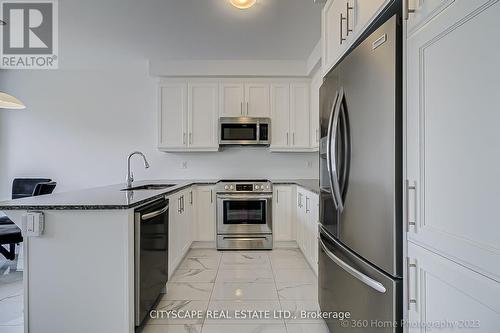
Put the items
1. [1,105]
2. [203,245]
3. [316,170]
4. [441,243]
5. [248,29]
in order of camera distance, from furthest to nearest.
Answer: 1. [316,170]
2. [203,245]
3. [248,29]
4. [1,105]
5. [441,243]

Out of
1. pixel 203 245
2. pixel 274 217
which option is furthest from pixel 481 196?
pixel 203 245

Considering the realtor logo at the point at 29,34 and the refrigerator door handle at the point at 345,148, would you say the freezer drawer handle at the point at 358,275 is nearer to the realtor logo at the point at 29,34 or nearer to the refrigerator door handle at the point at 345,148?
the refrigerator door handle at the point at 345,148

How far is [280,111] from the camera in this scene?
446 cm

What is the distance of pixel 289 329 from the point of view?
6.88 ft

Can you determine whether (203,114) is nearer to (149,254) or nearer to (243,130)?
(243,130)

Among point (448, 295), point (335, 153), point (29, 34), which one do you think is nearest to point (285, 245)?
point (335, 153)

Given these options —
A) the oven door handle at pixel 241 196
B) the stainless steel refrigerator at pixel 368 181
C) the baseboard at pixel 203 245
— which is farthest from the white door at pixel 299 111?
the stainless steel refrigerator at pixel 368 181

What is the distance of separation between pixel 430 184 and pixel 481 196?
22 centimetres

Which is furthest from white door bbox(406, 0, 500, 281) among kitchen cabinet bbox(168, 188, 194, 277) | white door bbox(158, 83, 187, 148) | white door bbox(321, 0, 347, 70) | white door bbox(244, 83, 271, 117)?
white door bbox(158, 83, 187, 148)

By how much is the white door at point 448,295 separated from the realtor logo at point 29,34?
357cm

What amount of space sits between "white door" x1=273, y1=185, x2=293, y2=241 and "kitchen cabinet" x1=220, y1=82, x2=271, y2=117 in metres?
1.16

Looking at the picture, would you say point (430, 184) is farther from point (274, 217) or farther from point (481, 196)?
point (274, 217)

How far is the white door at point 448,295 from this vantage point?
784 mm

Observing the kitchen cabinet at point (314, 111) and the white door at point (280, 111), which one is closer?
the kitchen cabinet at point (314, 111)
